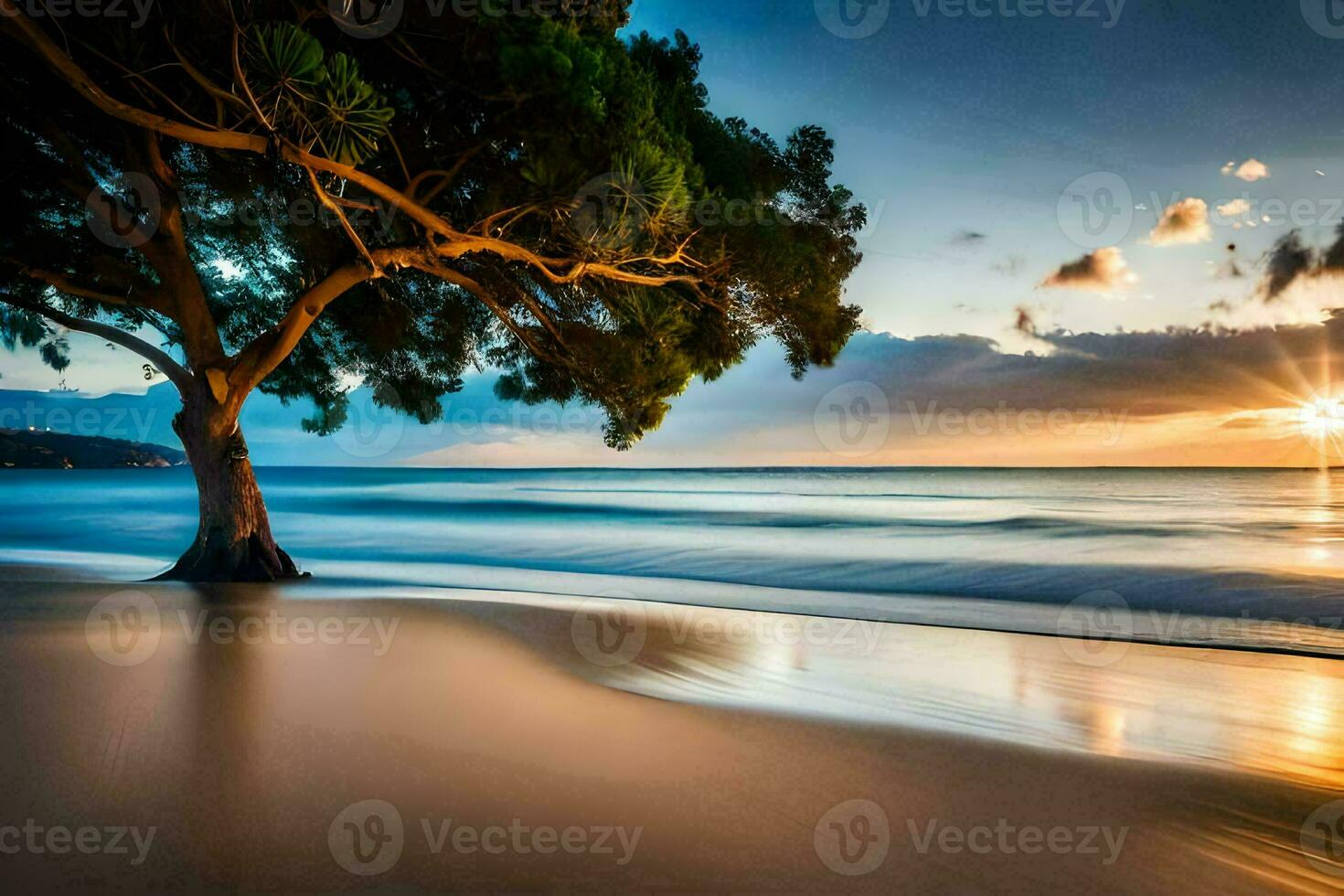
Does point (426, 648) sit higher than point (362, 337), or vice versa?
point (362, 337)

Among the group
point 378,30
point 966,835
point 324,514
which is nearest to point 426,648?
point 966,835

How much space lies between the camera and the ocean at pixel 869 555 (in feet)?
33.9

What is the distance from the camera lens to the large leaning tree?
5.83 metres

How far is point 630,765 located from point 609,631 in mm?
3904

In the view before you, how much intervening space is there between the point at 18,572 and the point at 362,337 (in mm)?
5225

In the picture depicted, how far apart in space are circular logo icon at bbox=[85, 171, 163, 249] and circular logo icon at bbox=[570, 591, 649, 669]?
6242 millimetres

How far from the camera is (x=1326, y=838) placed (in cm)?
309

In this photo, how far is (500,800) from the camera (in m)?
3.04

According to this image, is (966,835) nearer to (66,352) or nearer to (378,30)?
(378,30)

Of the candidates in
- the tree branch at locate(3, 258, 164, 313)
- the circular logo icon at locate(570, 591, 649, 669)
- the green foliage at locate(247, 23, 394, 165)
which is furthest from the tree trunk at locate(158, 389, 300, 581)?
the green foliage at locate(247, 23, 394, 165)

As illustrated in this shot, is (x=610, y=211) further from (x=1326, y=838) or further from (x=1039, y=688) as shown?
(x=1326, y=838)

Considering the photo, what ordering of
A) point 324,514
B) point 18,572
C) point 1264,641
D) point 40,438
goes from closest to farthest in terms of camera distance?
1. point 1264,641
2. point 18,572
3. point 324,514
4. point 40,438

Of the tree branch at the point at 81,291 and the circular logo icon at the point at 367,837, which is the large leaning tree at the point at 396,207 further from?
the circular logo icon at the point at 367,837

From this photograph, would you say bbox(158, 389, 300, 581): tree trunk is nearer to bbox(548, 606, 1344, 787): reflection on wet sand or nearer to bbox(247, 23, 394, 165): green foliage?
bbox(247, 23, 394, 165): green foliage
